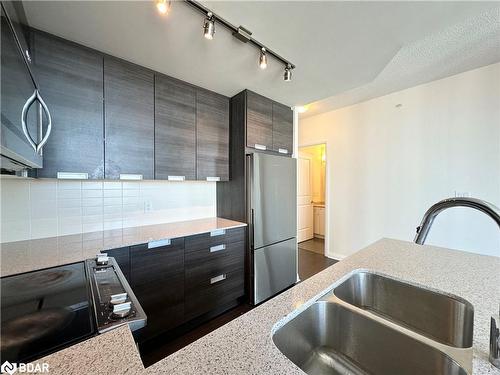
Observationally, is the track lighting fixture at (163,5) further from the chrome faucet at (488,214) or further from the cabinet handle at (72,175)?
the chrome faucet at (488,214)

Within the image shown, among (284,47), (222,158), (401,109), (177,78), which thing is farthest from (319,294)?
(401,109)

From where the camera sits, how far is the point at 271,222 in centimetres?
243

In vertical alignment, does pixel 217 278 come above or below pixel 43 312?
below

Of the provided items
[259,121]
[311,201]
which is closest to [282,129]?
[259,121]

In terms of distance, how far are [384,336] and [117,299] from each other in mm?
979

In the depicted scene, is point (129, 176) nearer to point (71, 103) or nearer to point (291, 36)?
point (71, 103)

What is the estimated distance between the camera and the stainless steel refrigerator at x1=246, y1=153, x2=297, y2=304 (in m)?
2.26

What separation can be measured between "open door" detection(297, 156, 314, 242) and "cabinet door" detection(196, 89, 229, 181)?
2.53m

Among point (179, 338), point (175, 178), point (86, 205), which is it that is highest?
point (175, 178)

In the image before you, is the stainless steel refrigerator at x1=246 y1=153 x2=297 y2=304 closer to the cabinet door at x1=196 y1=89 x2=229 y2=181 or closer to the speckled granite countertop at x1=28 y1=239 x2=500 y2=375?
the cabinet door at x1=196 y1=89 x2=229 y2=181

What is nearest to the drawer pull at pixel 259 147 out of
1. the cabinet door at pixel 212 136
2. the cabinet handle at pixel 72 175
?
the cabinet door at pixel 212 136

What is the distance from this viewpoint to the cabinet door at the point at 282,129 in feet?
8.68

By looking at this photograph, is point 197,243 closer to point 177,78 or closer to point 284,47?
point 177,78

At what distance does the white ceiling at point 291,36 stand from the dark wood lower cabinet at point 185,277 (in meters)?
1.53
